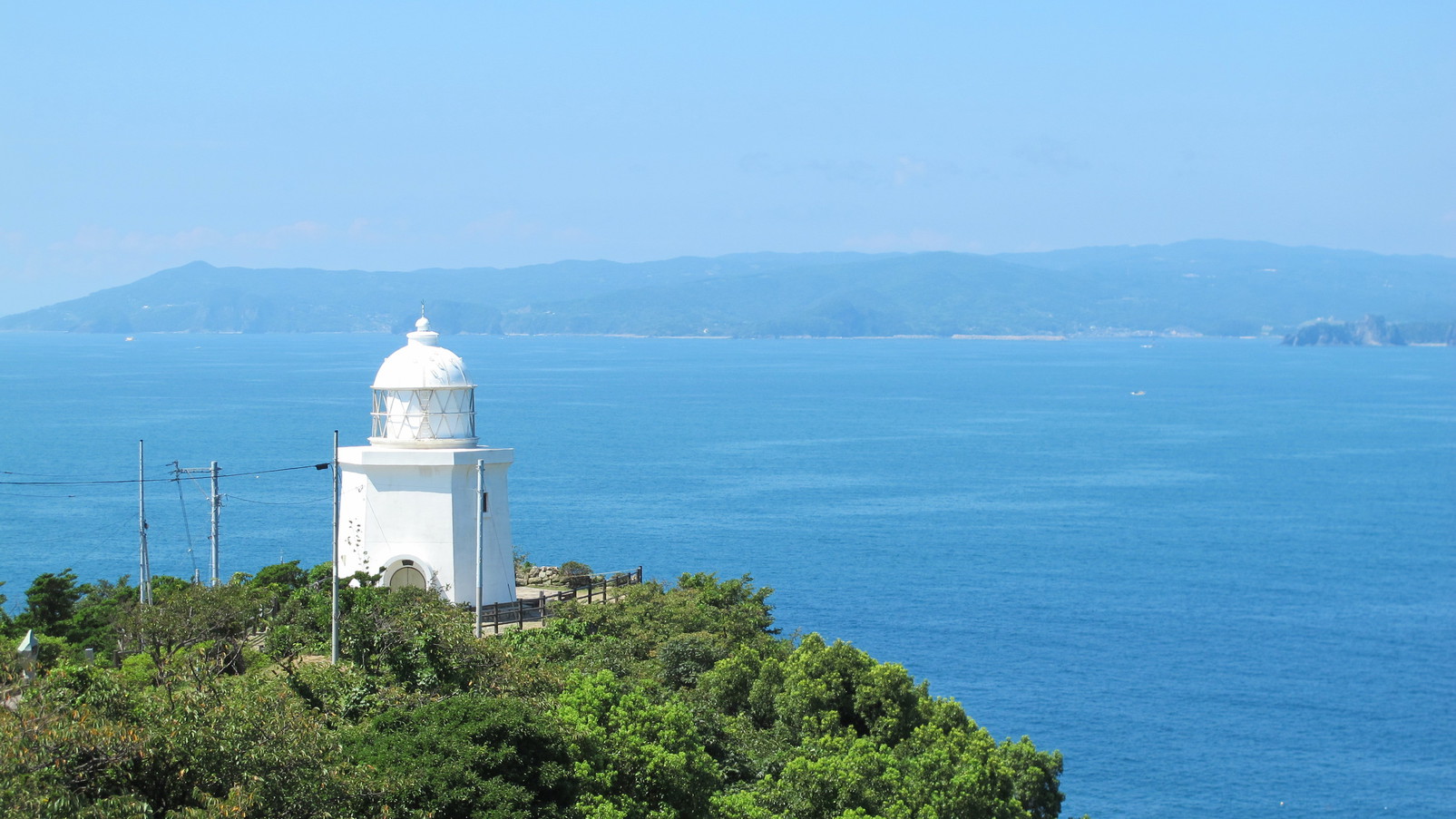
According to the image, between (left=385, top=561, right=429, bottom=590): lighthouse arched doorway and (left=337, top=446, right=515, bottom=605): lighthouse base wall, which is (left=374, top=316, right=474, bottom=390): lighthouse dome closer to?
(left=337, top=446, right=515, bottom=605): lighthouse base wall

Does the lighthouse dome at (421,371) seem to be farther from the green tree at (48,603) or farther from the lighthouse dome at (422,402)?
the green tree at (48,603)

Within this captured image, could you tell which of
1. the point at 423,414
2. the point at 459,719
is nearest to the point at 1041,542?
the point at 423,414

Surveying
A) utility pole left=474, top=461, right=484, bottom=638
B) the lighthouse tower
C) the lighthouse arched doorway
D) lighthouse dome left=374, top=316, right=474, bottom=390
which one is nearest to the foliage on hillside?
utility pole left=474, top=461, right=484, bottom=638

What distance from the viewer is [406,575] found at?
88.5 feet

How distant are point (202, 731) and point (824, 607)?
42.6m

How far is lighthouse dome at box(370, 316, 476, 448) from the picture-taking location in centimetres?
2752

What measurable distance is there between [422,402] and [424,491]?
1.81 meters

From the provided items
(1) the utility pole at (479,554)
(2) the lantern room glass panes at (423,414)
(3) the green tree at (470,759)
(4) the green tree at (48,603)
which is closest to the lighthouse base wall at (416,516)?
(1) the utility pole at (479,554)

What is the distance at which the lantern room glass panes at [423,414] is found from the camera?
1084 inches

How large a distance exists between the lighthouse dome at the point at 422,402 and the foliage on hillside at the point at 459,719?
3531 mm

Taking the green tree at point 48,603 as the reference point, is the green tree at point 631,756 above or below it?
above

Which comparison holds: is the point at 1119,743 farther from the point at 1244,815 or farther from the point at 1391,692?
the point at 1391,692

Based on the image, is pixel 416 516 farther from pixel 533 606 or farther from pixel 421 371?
pixel 533 606

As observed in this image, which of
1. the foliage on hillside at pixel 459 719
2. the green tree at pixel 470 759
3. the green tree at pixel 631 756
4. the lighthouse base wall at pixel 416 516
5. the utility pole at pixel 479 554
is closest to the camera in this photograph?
the foliage on hillside at pixel 459 719
